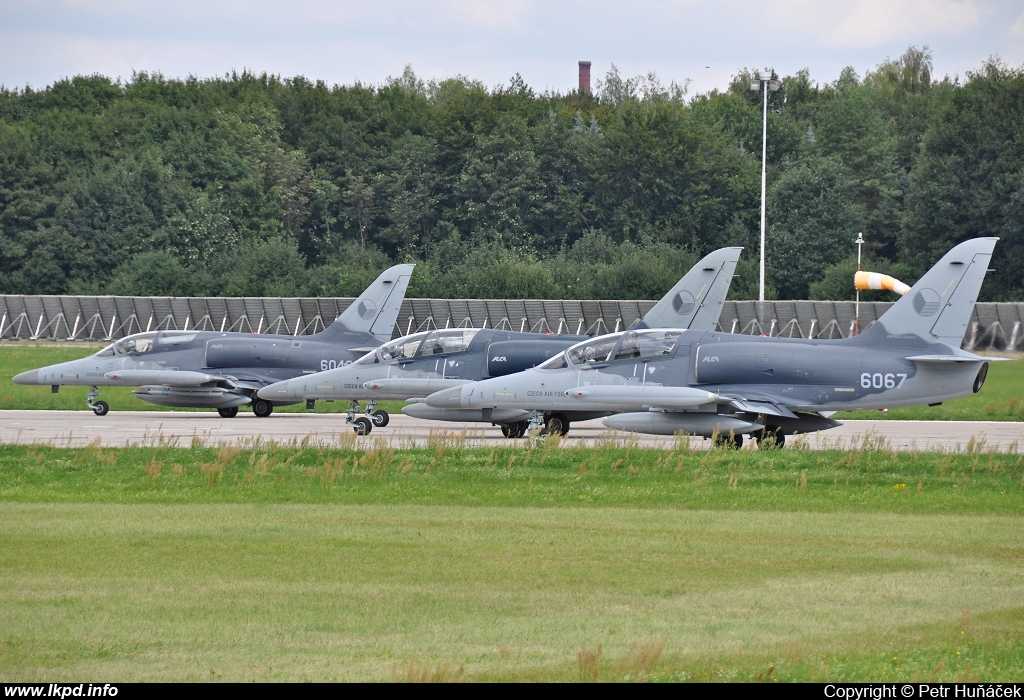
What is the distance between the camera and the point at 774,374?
2283cm

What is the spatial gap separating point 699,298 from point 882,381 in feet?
22.3

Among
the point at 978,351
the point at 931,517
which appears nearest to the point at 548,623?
the point at 931,517

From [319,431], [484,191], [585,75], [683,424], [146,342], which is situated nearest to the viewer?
[683,424]

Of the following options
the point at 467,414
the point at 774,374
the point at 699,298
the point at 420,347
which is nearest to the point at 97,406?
the point at 420,347

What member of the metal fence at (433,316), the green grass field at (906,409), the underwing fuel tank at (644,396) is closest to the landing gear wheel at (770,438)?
the underwing fuel tank at (644,396)

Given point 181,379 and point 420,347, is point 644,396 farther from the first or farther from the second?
point 181,379

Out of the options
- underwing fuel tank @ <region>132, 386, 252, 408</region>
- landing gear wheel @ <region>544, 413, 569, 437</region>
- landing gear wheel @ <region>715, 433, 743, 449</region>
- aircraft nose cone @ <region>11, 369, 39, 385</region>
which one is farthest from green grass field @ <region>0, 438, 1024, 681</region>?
aircraft nose cone @ <region>11, 369, 39, 385</region>

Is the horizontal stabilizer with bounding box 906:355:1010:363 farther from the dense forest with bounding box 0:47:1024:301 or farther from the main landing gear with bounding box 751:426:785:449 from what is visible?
the dense forest with bounding box 0:47:1024:301

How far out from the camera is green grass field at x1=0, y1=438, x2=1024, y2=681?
8.58 m

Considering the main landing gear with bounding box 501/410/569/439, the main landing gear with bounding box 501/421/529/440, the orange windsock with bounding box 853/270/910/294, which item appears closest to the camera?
the main landing gear with bounding box 501/410/569/439

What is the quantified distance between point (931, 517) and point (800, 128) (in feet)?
266

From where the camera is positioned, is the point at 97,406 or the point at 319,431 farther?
the point at 97,406

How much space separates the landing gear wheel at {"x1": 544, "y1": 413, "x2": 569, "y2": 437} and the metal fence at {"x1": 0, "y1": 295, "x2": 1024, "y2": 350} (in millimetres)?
27368

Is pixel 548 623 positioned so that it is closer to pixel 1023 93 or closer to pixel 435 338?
pixel 435 338
